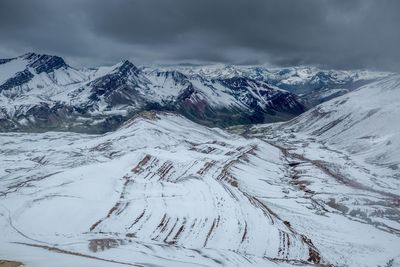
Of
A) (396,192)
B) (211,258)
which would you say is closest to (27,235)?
(211,258)

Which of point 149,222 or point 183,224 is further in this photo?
point 149,222

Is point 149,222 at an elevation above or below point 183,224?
below

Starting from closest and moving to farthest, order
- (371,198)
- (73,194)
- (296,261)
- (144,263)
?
(144,263)
(296,261)
(73,194)
(371,198)

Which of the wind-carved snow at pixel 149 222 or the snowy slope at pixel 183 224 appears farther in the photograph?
the wind-carved snow at pixel 149 222

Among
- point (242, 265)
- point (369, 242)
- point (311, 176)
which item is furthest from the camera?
point (311, 176)

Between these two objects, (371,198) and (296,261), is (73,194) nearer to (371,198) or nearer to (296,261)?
(296,261)

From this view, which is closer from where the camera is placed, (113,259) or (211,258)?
(113,259)

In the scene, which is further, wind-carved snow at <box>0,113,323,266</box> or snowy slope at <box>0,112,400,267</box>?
wind-carved snow at <box>0,113,323,266</box>

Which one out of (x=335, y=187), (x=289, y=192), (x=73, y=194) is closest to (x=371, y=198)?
(x=335, y=187)

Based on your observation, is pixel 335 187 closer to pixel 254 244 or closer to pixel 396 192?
pixel 396 192
